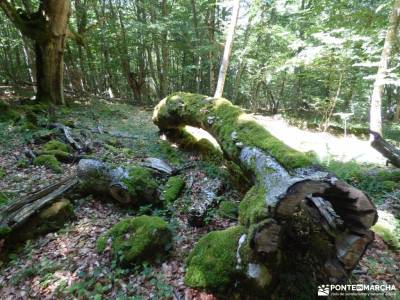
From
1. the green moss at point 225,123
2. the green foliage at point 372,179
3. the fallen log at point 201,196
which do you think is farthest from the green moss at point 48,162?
the green foliage at point 372,179

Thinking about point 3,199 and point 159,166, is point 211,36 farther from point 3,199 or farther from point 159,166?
point 3,199

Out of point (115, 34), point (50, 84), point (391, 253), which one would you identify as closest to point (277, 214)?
point (391, 253)

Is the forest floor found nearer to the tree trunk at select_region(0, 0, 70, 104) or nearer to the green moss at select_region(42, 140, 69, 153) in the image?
the green moss at select_region(42, 140, 69, 153)

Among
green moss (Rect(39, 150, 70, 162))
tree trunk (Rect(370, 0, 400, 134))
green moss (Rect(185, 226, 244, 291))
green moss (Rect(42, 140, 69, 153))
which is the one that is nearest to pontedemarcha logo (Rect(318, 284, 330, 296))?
green moss (Rect(185, 226, 244, 291))

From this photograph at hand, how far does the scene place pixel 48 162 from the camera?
639 centimetres

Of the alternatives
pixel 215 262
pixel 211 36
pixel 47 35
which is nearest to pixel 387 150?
pixel 215 262

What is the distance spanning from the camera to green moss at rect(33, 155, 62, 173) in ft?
20.6

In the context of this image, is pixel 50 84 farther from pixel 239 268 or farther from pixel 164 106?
pixel 239 268

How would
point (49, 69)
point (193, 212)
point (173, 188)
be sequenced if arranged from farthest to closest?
point (49, 69), point (173, 188), point (193, 212)

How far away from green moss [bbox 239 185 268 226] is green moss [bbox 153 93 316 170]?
1.81 ft

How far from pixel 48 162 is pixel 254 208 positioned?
5.26 meters

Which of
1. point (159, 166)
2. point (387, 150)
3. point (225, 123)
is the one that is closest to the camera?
point (225, 123)

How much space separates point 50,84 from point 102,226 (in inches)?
424

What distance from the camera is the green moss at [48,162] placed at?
627cm
